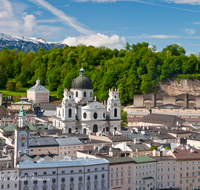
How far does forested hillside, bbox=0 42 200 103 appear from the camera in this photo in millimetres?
112000

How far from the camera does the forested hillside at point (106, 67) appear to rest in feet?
367

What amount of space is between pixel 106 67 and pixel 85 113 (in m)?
41.9

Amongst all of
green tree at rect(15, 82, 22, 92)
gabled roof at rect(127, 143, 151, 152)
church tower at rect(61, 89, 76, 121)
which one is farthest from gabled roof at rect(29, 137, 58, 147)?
green tree at rect(15, 82, 22, 92)

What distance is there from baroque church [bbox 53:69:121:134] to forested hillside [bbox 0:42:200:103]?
2313 centimetres

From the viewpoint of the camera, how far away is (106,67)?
389 feet

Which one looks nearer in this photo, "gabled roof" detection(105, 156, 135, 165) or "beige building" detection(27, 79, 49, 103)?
"gabled roof" detection(105, 156, 135, 165)

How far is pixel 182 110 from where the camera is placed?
10131cm

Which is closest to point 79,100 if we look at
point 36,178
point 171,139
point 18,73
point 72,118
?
point 72,118

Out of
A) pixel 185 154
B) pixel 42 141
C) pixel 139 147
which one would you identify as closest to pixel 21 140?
pixel 42 141

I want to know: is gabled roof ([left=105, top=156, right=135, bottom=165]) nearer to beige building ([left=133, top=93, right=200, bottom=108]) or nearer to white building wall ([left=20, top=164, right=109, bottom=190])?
white building wall ([left=20, top=164, right=109, bottom=190])

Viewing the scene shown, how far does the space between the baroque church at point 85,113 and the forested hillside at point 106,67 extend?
910 inches

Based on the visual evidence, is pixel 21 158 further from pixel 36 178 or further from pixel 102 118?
pixel 102 118

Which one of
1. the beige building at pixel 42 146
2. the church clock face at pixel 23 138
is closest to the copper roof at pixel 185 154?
the beige building at pixel 42 146

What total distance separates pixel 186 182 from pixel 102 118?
28439 mm
